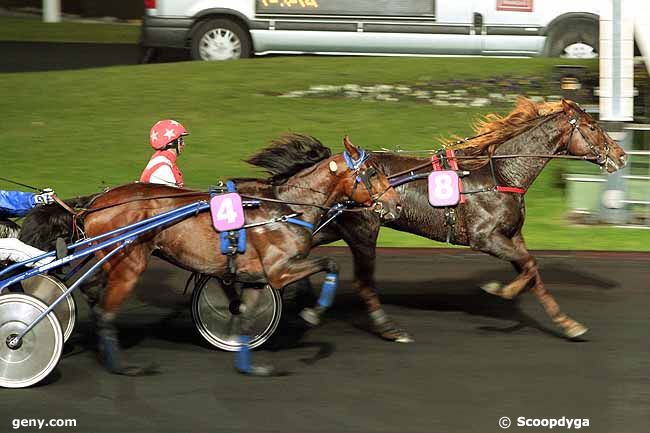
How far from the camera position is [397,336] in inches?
295

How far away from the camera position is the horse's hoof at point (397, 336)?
7488 mm

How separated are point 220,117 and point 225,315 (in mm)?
7361

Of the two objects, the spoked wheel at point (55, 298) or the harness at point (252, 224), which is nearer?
the harness at point (252, 224)

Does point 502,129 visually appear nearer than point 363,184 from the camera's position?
No

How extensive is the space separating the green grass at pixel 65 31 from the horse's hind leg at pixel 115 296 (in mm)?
13585

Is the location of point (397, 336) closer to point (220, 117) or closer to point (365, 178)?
point (365, 178)

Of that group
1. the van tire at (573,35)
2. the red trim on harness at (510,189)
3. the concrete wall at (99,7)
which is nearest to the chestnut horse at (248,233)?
the red trim on harness at (510,189)

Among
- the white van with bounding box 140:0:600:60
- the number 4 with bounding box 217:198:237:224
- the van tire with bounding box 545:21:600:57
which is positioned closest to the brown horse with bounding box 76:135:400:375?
the number 4 with bounding box 217:198:237:224

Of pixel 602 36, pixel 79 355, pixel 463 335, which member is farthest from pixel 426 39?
pixel 79 355

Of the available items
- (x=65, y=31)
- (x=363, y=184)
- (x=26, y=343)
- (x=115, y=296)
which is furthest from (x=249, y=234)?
(x=65, y=31)

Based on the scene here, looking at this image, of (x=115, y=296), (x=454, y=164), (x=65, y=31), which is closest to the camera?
(x=115, y=296)

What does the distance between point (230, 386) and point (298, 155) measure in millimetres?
1605

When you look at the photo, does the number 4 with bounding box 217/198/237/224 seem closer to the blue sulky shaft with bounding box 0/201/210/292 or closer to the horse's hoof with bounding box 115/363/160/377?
the blue sulky shaft with bounding box 0/201/210/292

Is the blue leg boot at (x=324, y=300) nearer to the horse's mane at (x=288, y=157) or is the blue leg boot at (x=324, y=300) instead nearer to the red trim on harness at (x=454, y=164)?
the horse's mane at (x=288, y=157)
